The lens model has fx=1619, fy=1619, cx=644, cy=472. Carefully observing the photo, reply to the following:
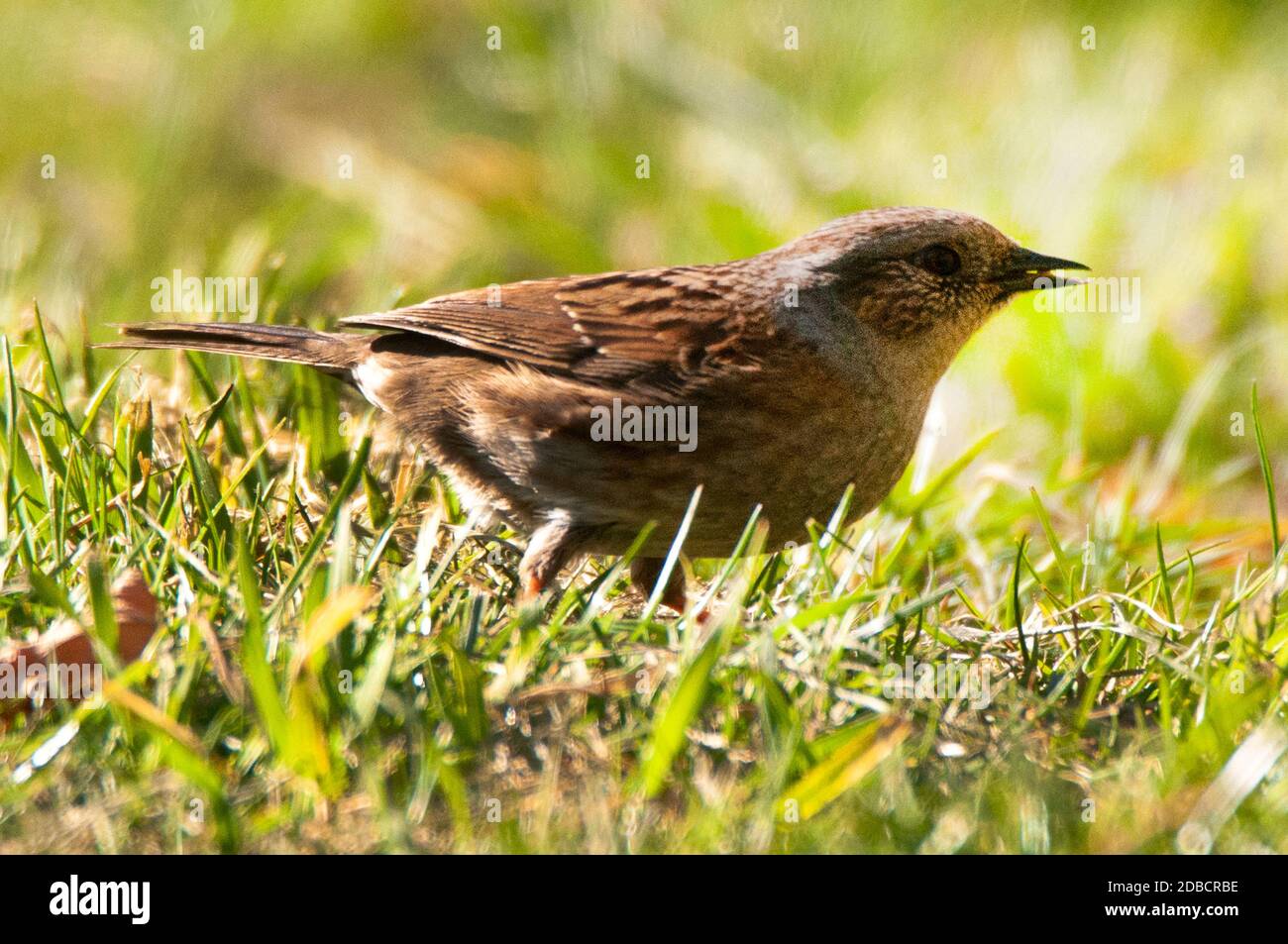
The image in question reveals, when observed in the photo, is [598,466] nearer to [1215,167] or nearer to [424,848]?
[424,848]

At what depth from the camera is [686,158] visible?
30.8 feet

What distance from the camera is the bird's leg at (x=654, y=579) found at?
476 cm

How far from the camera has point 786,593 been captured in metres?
4.53

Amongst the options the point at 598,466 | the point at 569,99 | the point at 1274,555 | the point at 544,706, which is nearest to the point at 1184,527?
the point at 1274,555

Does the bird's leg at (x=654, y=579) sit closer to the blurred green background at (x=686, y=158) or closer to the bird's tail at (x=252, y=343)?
the bird's tail at (x=252, y=343)

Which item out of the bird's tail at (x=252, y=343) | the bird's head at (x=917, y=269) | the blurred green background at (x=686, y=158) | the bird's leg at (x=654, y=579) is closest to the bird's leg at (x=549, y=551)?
the bird's leg at (x=654, y=579)

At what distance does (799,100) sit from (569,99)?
140 cm

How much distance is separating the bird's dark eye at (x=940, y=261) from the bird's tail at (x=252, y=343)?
1856 millimetres

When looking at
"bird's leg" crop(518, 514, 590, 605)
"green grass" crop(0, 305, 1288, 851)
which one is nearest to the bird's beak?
"green grass" crop(0, 305, 1288, 851)

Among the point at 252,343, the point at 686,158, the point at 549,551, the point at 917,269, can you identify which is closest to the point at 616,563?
the point at 549,551

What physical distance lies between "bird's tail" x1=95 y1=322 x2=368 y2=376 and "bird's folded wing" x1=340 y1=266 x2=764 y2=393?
197 mm

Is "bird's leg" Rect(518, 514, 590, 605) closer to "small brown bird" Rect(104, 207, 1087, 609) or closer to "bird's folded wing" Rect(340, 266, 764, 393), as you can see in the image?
"small brown bird" Rect(104, 207, 1087, 609)

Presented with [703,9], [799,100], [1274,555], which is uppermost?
[703,9]

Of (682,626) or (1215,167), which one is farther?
(1215,167)
